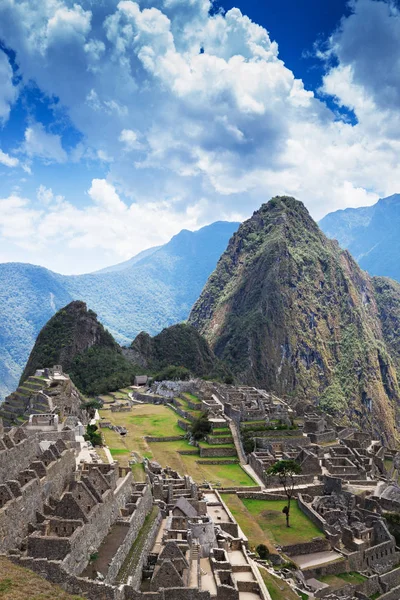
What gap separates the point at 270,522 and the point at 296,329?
13674cm

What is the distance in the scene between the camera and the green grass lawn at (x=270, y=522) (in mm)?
30938

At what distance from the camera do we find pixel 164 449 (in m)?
45.4

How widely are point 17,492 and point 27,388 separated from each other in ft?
117

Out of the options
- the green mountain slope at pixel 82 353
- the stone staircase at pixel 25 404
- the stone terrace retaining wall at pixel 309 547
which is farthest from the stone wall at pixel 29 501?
the green mountain slope at pixel 82 353

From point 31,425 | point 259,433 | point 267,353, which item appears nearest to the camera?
point 31,425

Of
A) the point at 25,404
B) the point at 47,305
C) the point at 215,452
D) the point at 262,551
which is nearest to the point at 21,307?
the point at 47,305

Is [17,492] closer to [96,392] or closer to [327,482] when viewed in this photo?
[327,482]

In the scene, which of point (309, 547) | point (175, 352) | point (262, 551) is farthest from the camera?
point (175, 352)

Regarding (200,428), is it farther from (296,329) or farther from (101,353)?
(296,329)

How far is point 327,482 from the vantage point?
40.3 m

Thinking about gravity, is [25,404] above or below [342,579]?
above

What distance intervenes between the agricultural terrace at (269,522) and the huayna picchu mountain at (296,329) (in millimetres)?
94226

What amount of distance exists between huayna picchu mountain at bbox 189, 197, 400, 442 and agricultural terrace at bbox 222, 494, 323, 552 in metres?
94.2

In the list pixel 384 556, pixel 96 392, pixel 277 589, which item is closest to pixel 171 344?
pixel 96 392
